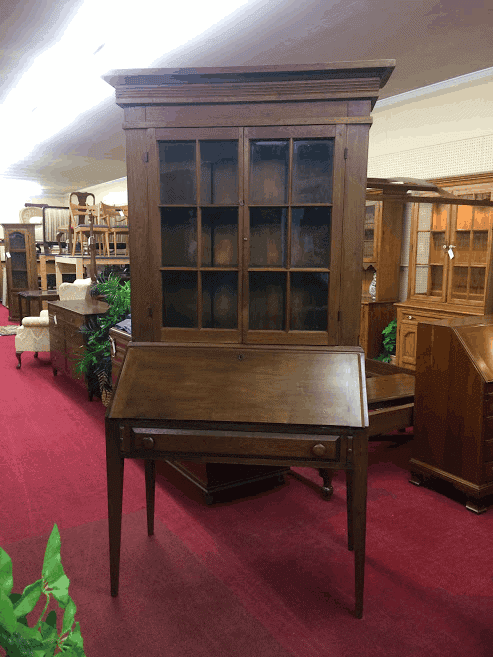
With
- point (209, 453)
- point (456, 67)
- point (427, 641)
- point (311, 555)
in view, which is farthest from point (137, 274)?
point (456, 67)

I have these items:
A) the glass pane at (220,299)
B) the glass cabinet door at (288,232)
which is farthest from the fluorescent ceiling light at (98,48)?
the glass pane at (220,299)

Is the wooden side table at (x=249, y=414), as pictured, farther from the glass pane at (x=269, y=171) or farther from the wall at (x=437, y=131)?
the wall at (x=437, y=131)

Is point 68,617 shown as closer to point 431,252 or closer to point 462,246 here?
point 462,246

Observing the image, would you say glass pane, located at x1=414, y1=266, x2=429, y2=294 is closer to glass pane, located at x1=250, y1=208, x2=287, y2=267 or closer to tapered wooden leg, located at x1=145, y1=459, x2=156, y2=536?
glass pane, located at x1=250, y1=208, x2=287, y2=267

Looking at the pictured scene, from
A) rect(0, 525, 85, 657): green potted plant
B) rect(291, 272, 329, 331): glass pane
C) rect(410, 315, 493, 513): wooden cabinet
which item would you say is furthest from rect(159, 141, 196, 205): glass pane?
rect(0, 525, 85, 657): green potted plant

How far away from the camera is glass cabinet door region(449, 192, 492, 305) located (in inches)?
204

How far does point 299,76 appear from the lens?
6.69 ft

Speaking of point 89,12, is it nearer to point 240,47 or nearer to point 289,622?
point 240,47

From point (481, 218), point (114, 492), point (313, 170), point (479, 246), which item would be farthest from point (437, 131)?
point (114, 492)

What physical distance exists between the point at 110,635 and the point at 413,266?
16.2ft

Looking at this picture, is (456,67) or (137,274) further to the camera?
(456,67)

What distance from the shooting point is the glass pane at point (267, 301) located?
7.43ft

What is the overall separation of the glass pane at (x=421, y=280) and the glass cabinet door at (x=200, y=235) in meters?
4.20

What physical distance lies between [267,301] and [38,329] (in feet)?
16.0
